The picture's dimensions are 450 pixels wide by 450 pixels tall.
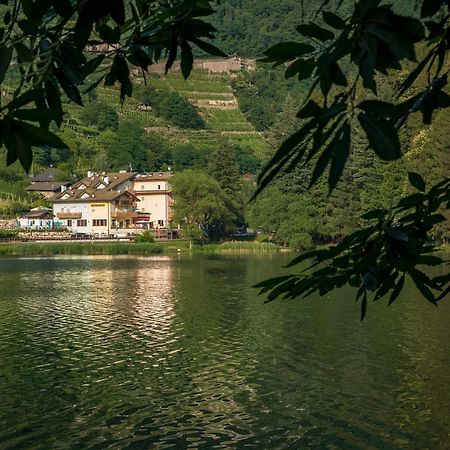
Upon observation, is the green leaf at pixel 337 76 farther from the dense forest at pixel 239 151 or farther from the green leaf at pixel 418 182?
the green leaf at pixel 418 182

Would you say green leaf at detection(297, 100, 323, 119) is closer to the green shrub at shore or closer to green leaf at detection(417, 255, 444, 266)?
green leaf at detection(417, 255, 444, 266)

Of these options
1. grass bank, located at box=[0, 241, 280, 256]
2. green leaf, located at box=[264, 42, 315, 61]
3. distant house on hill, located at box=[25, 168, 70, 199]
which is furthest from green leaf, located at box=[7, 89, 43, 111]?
distant house on hill, located at box=[25, 168, 70, 199]

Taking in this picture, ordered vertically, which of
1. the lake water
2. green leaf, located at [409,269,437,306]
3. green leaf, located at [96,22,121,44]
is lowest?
the lake water

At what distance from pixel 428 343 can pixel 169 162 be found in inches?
4098

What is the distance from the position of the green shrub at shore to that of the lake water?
3674 cm

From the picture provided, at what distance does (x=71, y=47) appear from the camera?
2.70 meters

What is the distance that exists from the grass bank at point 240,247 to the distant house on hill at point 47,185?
103ft

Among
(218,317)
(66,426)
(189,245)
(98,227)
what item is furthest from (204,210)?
(66,426)

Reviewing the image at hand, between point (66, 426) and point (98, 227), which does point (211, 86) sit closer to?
point (98, 227)

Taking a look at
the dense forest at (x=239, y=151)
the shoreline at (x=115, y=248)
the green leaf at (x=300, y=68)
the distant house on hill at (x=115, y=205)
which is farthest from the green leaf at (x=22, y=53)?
the distant house on hill at (x=115, y=205)

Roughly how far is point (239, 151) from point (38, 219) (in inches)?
1952

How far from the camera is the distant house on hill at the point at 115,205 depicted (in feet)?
274

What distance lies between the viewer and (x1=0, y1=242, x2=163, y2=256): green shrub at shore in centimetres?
6450

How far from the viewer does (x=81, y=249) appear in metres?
66.1
